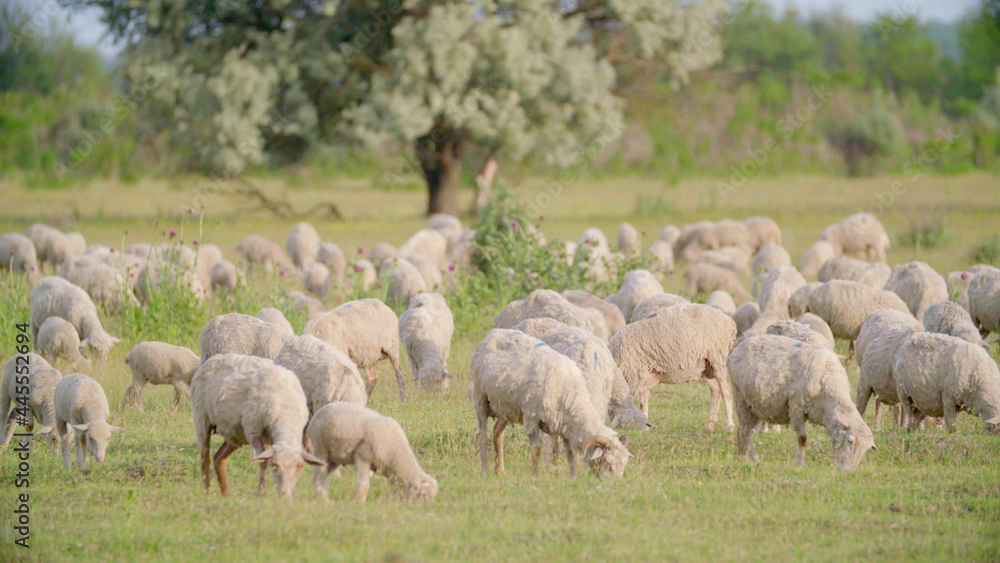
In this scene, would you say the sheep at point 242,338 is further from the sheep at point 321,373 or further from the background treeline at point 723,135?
the background treeline at point 723,135

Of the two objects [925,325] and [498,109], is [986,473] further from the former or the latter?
[498,109]

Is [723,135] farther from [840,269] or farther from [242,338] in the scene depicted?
[242,338]

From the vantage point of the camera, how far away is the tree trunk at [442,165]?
27.7 m

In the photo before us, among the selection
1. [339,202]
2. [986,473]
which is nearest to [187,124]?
[339,202]

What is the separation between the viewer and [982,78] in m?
55.6

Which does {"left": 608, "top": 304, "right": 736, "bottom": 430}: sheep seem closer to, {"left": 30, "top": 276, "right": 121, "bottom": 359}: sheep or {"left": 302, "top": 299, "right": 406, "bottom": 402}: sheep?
{"left": 302, "top": 299, "right": 406, "bottom": 402}: sheep

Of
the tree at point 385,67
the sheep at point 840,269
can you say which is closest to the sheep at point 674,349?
the sheep at point 840,269

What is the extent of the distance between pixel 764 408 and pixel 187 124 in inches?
768

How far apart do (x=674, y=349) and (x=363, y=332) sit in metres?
2.68

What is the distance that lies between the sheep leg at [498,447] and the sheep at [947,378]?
297cm

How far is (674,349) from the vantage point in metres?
8.85

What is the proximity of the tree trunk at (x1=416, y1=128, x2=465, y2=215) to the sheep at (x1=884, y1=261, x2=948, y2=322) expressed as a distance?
1652 centimetres

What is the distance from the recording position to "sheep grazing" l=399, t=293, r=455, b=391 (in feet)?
32.3

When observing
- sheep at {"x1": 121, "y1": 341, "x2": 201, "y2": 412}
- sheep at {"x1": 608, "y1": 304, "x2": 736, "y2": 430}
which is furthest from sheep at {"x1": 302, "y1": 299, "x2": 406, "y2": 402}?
sheep at {"x1": 608, "y1": 304, "x2": 736, "y2": 430}
